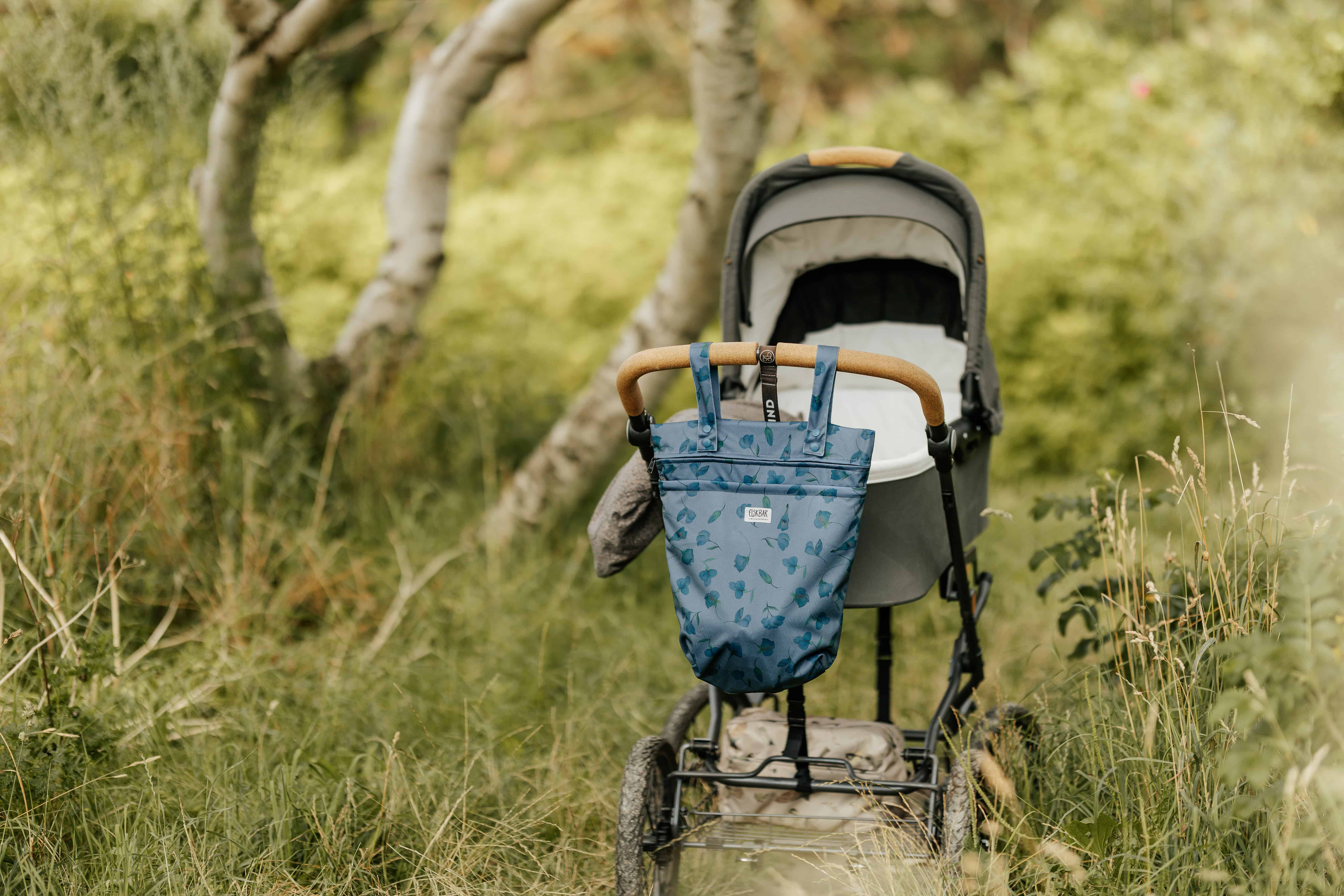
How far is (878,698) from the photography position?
288 centimetres

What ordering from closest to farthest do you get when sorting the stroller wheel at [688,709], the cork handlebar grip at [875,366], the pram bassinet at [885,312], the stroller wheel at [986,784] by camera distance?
the cork handlebar grip at [875,366], the stroller wheel at [986,784], the pram bassinet at [885,312], the stroller wheel at [688,709]

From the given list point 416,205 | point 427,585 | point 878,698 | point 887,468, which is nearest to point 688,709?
point 878,698

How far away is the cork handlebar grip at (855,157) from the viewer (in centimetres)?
277

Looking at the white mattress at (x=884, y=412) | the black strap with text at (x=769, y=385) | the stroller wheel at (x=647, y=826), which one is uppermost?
the black strap with text at (x=769, y=385)

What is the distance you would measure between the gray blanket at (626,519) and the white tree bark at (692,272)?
1.58 meters

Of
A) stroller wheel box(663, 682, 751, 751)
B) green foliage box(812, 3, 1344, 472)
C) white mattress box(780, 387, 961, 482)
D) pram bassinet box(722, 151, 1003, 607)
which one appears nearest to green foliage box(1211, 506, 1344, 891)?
pram bassinet box(722, 151, 1003, 607)

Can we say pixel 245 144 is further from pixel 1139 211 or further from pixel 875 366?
pixel 1139 211

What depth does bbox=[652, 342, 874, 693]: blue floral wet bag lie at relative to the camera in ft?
6.91

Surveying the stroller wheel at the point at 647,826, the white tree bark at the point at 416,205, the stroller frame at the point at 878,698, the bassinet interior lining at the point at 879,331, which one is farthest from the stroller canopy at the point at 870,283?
the white tree bark at the point at 416,205

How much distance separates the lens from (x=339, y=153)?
31.8ft

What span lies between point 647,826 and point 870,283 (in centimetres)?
169

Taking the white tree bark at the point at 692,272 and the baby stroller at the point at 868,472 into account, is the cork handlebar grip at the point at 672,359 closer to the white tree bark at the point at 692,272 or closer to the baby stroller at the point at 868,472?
the baby stroller at the point at 868,472

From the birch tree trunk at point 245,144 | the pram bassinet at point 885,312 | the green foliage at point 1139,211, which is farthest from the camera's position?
the green foliage at point 1139,211

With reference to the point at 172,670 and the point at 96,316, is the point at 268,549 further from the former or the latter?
the point at 96,316
